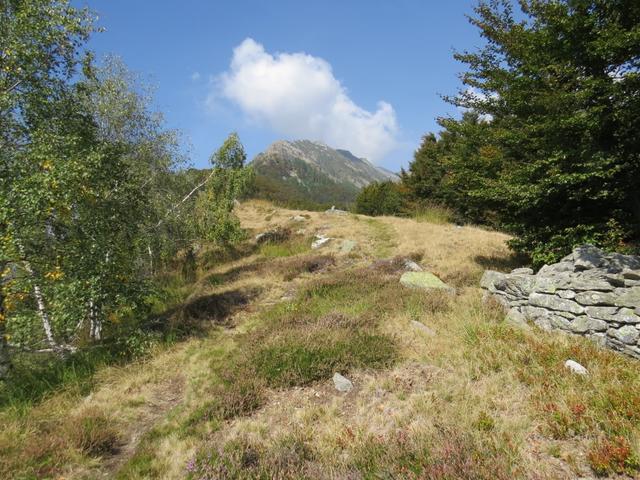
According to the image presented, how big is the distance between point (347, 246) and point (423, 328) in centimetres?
1022

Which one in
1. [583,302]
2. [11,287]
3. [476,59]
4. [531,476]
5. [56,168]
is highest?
[476,59]

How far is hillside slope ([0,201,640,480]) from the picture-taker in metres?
4.11

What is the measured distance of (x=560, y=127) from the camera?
8758 millimetres

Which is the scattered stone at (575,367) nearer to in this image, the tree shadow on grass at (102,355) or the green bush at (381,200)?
the tree shadow on grass at (102,355)

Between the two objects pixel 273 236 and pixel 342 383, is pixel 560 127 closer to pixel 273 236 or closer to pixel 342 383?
pixel 342 383

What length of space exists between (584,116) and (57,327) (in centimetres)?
1332

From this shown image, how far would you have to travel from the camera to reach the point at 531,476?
11.8 feet

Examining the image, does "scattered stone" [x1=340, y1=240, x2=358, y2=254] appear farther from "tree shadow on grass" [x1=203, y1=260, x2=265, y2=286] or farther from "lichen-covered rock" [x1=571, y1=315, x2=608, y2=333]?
"lichen-covered rock" [x1=571, y1=315, x2=608, y2=333]

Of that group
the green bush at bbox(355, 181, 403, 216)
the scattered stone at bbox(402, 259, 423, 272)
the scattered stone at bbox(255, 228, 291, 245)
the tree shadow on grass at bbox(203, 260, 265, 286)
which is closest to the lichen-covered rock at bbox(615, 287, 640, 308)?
the scattered stone at bbox(402, 259, 423, 272)

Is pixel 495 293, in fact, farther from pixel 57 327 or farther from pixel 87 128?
pixel 87 128

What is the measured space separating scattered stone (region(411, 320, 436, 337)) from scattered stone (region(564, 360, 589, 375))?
256 centimetres

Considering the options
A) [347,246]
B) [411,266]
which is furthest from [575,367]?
[347,246]

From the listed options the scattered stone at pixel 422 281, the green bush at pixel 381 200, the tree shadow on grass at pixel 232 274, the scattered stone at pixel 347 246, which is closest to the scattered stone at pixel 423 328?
the scattered stone at pixel 422 281

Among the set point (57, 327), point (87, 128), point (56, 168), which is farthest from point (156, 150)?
point (57, 327)
